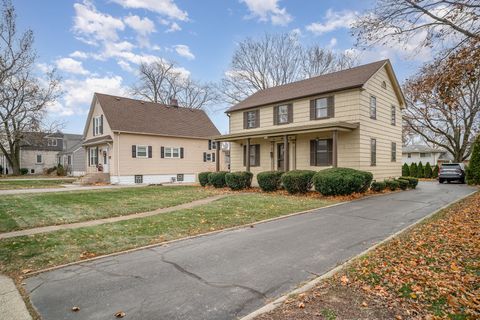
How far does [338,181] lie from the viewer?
1268cm

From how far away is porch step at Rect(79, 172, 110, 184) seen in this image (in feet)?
72.2

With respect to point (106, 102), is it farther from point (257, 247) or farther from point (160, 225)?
point (257, 247)

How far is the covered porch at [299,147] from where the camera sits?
50.3ft

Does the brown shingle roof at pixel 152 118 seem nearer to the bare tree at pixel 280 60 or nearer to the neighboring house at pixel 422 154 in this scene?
the bare tree at pixel 280 60

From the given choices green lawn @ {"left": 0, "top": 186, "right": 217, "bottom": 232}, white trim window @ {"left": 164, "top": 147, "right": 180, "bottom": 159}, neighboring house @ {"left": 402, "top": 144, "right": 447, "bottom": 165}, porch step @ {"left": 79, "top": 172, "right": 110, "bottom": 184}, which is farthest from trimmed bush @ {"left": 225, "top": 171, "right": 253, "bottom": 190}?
neighboring house @ {"left": 402, "top": 144, "right": 447, "bottom": 165}

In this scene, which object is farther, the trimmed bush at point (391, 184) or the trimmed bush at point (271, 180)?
the trimmed bush at point (391, 184)

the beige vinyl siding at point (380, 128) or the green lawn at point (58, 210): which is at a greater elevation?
the beige vinyl siding at point (380, 128)

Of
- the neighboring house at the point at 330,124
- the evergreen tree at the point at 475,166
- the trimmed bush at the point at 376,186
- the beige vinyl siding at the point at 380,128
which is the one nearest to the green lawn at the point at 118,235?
the trimmed bush at the point at 376,186

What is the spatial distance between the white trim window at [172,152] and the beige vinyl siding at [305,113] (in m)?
6.82

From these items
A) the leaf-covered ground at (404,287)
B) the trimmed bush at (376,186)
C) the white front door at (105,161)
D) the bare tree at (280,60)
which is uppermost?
the bare tree at (280,60)

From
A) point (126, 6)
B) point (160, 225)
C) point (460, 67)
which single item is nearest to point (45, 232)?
point (160, 225)

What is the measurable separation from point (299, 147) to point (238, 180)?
451 centimetres

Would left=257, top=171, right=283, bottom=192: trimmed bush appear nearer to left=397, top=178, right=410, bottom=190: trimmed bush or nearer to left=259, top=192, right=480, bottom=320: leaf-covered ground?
left=397, top=178, right=410, bottom=190: trimmed bush

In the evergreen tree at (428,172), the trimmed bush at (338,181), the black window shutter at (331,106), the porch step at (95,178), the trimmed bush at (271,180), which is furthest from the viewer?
the evergreen tree at (428,172)
